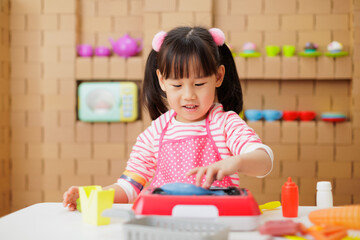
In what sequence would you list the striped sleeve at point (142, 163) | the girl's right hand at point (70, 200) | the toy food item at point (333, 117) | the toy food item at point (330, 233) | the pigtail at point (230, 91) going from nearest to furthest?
1. the toy food item at point (330, 233)
2. the girl's right hand at point (70, 200)
3. the striped sleeve at point (142, 163)
4. the pigtail at point (230, 91)
5. the toy food item at point (333, 117)

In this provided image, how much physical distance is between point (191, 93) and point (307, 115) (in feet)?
6.08

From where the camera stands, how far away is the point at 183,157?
1.28 metres

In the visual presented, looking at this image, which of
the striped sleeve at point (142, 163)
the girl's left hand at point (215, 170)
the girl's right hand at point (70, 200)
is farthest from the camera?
the striped sleeve at point (142, 163)

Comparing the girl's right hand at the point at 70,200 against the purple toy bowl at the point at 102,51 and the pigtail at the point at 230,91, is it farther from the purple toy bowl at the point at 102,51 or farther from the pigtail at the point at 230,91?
the purple toy bowl at the point at 102,51

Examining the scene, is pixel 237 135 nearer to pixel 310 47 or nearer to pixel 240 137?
pixel 240 137

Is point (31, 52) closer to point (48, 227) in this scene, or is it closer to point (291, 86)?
point (291, 86)

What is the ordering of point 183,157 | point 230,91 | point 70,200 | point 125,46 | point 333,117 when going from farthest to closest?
point 125,46, point 333,117, point 230,91, point 183,157, point 70,200

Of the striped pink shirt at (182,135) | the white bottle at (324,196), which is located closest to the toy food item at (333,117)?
the striped pink shirt at (182,135)

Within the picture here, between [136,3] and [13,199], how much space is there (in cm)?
174

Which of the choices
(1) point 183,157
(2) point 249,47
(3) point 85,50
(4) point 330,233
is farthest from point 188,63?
(3) point 85,50

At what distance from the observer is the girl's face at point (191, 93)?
1.19 m

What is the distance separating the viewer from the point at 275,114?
2.82 m

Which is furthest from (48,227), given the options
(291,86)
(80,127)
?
(291,86)

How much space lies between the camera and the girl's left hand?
2.77 feet
